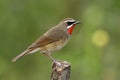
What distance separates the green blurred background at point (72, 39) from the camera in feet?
50.1

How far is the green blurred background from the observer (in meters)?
15.3

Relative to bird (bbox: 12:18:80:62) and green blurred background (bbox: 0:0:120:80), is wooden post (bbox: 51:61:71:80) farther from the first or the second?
green blurred background (bbox: 0:0:120:80)

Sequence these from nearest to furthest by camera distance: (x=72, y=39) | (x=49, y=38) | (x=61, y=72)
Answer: (x=61, y=72), (x=49, y=38), (x=72, y=39)

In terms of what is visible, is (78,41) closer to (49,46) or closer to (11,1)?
(11,1)

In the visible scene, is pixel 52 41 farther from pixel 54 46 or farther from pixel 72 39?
pixel 72 39

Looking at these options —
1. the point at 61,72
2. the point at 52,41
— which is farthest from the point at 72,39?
the point at 61,72

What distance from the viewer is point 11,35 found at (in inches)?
666

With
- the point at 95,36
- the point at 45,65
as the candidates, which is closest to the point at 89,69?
the point at 95,36

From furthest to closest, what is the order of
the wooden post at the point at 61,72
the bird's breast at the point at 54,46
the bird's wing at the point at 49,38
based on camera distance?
the bird's breast at the point at 54,46 → the bird's wing at the point at 49,38 → the wooden post at the point at 61,72

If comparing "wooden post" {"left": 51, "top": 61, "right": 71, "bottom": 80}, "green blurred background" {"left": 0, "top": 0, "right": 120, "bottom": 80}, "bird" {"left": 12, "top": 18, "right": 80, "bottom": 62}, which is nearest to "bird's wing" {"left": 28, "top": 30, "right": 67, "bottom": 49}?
"bird" {"left": 12, "top": 18, "right": 80, "bottom": 62}

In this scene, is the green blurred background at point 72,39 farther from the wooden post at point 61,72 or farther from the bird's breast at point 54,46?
the wooden post at point 61,72

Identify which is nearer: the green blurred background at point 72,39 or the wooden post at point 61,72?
the wooden post at point 61,72

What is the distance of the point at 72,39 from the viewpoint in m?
17.2

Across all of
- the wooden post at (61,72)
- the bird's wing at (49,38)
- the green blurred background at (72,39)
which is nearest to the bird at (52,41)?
the bird's wing at (49,38)
